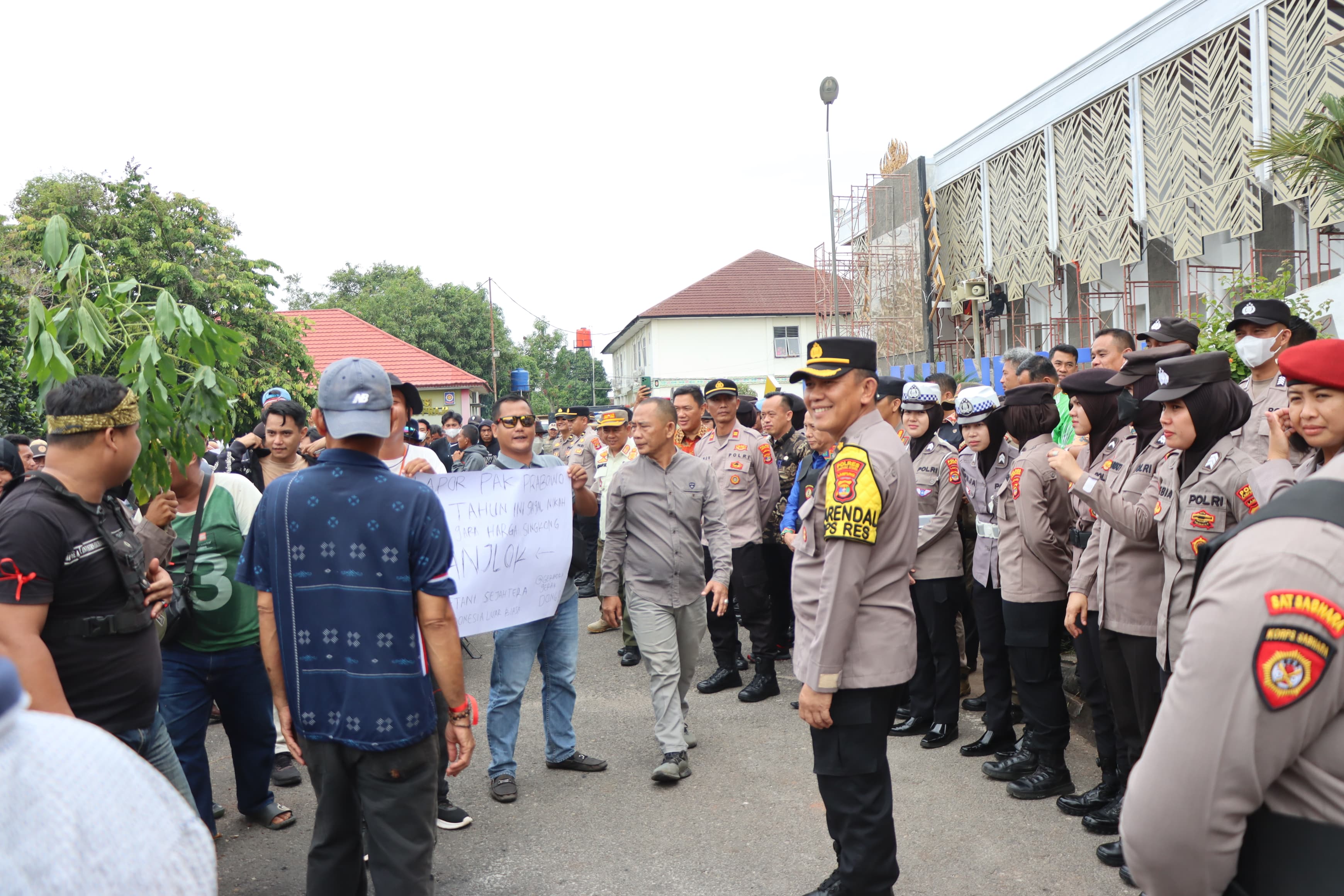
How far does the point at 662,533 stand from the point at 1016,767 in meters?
2.40

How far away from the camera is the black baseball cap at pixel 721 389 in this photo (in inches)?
305

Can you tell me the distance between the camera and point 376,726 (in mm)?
2986

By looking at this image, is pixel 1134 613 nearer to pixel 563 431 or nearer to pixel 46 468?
pixel 46 468

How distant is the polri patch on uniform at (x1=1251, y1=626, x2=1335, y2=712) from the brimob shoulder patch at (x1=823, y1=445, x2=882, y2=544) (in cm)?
212

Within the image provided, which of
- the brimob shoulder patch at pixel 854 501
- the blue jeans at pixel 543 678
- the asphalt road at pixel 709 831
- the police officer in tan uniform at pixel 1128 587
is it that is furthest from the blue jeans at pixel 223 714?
the police officer in tan uniform at pixel 1128 587

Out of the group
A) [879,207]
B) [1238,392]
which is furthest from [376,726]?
[879,207]

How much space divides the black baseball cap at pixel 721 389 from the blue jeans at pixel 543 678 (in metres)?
2.55

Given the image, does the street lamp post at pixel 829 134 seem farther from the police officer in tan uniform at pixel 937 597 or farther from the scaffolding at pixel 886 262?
the police officer in tan uniform at pixel 937 597

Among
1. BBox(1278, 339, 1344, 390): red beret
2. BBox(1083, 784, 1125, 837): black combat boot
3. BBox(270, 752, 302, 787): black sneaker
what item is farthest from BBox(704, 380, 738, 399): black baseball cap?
BBox(1278, 339, 1344, 390): red beret

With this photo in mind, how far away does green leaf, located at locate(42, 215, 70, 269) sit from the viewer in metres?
3.09

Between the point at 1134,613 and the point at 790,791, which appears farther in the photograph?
the point at 790,791

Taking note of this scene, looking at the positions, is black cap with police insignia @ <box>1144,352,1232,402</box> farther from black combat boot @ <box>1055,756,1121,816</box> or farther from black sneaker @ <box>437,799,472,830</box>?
black sneaker @ <box>437,799,472,830</box>

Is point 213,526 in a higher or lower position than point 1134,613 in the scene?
higher

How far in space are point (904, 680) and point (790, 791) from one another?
187 centimetres
